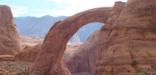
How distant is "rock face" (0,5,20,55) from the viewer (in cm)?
4797

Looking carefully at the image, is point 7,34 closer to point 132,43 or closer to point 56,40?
point 56,40

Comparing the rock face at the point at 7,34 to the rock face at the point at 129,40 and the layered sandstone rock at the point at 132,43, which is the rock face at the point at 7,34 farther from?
the layered sandstone rock at the point at 132,43

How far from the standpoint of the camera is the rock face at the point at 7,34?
4797 cm

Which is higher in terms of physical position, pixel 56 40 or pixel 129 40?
pixel 129 40

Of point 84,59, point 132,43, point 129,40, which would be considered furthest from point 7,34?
point 132,43

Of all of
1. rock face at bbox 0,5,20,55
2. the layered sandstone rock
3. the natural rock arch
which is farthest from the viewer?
rock face at bbox 0,5,20,55

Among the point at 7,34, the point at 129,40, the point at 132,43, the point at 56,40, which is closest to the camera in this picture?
the point at 132,43

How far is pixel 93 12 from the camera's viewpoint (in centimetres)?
3459

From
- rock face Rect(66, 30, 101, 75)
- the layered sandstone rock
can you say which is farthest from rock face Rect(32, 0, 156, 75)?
rock face Rect(66, 30, 101, 75)

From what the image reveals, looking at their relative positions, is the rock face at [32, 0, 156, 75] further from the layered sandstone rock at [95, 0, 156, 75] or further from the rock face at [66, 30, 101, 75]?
the rock face at [66, 30, 101, 75]

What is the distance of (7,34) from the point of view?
4938 centimetres

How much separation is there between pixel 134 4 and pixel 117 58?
338cm

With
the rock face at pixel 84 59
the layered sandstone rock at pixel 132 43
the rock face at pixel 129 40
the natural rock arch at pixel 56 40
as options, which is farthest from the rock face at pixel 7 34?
the layered sandstone rock at pixel 132 43

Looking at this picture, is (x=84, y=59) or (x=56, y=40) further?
(x=84, y=59)
